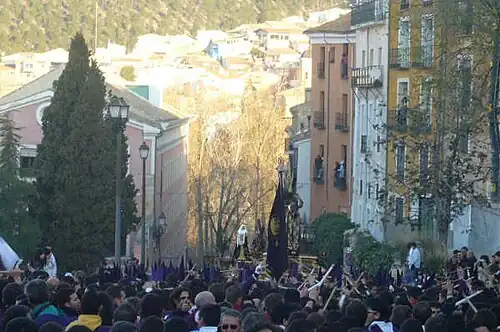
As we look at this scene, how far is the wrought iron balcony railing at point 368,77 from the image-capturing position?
2195 inches

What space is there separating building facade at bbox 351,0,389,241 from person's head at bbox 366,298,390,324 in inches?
1511

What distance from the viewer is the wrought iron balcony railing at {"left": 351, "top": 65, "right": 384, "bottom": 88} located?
55.8 metres

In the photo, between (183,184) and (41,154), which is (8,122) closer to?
(41,154)

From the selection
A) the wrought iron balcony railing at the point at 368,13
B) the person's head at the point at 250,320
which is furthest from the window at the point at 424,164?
the person's head at the point at 250,320

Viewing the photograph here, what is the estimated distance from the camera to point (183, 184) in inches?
3260

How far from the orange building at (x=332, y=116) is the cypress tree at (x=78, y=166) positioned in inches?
802

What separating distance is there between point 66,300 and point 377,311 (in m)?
2.72

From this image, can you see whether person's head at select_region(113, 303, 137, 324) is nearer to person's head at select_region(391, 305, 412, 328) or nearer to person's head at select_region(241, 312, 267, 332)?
person's head at select_region(241, 312, 267, 332)

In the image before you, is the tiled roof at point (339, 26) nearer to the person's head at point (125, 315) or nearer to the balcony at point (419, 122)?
the balcony at point (419, 122)

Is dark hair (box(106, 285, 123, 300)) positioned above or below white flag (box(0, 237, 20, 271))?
below

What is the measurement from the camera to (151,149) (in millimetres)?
63750

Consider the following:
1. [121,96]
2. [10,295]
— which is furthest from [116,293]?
Result: [121,96]

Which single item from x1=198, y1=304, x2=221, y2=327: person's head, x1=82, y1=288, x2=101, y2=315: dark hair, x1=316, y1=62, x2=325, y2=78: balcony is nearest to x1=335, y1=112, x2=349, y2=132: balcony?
x1=316, y1=62, x2=325, y2=78: balcony

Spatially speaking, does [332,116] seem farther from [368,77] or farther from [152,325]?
[152,325]
